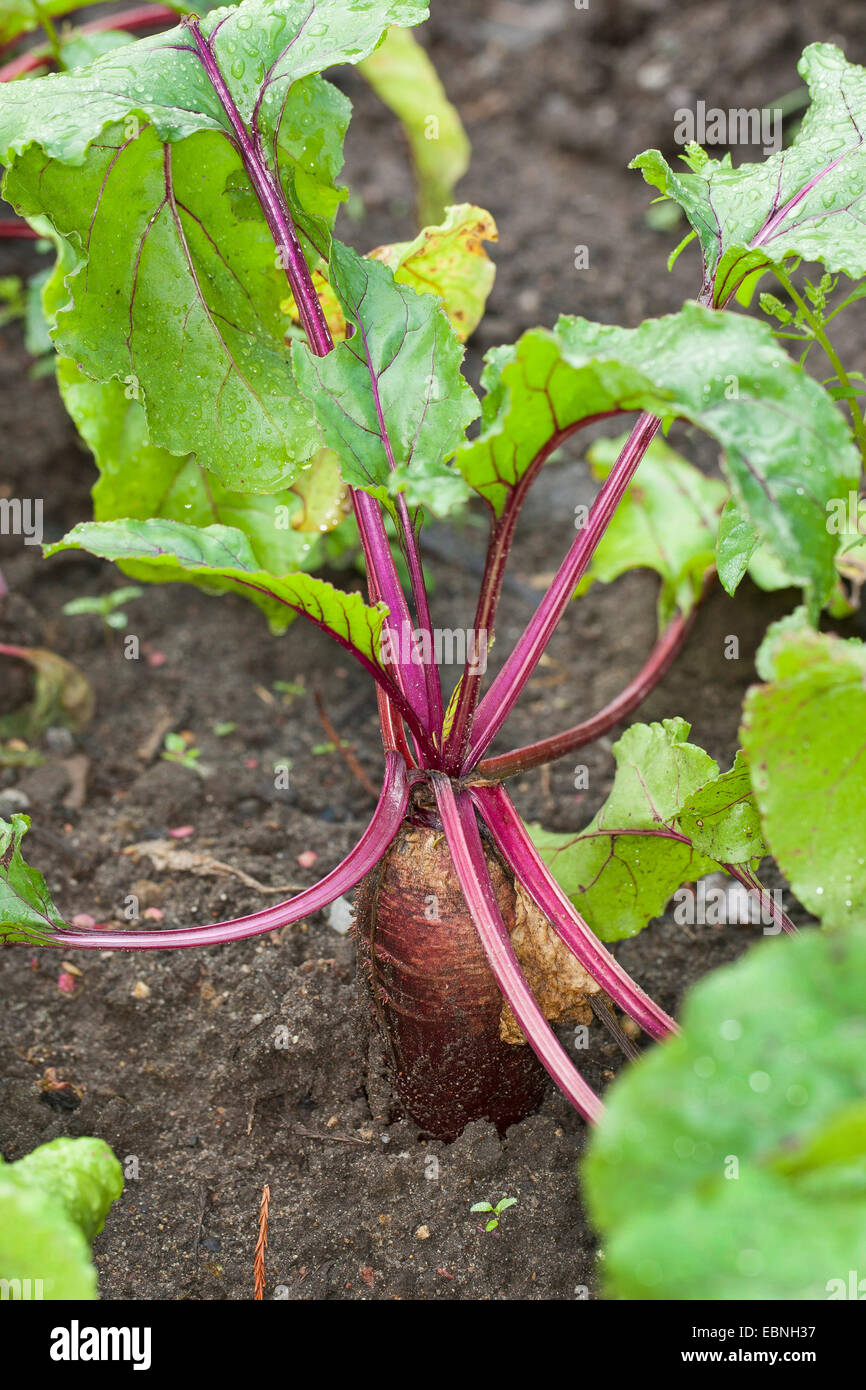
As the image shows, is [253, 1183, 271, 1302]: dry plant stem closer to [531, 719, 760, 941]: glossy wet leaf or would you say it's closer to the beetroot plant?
the beetroot plant

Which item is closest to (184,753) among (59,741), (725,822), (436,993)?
(59,741)

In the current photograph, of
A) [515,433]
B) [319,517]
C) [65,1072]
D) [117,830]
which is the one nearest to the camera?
[515,433]

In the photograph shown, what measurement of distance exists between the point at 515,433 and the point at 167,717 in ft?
4.81

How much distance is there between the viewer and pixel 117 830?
2.20 metres

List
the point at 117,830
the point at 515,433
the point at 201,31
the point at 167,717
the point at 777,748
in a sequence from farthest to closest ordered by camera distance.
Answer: the point at 167,717 < the point at 117,830 < the point at 201,31 < the point at 515,433 < the point at 777,748

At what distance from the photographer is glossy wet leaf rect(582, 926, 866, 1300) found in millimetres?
732

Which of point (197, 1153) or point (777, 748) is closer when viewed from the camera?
point (777, 748)

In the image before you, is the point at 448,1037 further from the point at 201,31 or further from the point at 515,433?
the point at 201,31

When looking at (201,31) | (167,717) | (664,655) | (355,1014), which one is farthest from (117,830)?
(201,31)

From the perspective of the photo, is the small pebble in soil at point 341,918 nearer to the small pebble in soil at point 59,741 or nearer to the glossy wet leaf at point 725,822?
the glossy wet leaf at point 725,822

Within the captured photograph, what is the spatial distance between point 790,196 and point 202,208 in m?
0.85

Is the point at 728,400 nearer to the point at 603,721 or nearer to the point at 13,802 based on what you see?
the point at 603,721

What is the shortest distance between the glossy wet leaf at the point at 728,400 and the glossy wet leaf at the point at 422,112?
1.82 meters

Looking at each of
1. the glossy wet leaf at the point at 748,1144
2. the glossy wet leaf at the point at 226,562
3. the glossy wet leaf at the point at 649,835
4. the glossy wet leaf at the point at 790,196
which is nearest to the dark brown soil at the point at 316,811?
the glossy wet leaf at the point at 649,835
